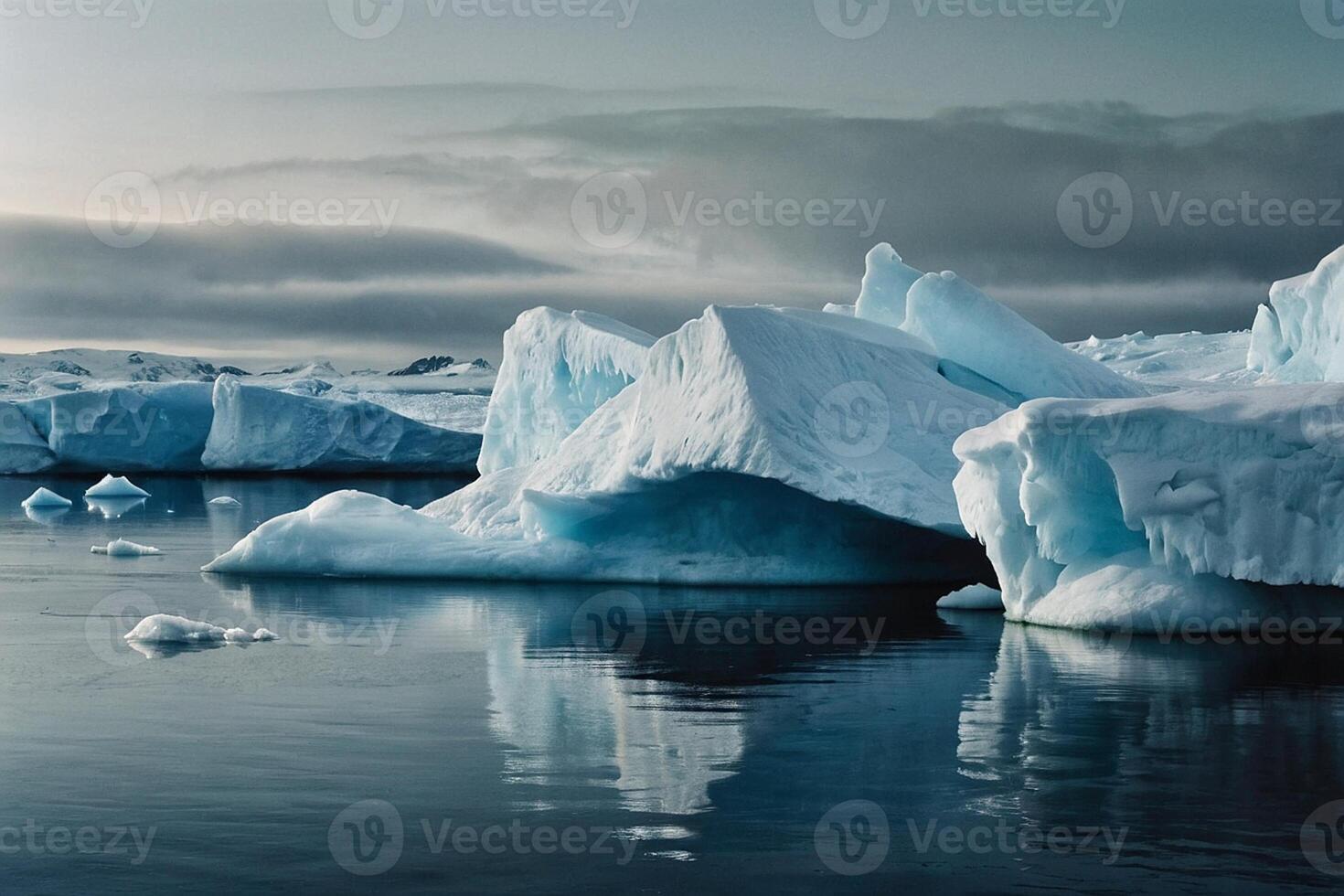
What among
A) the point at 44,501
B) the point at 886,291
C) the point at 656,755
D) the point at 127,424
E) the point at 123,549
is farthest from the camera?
the point at 127,424

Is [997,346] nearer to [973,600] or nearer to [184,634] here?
[973,600]

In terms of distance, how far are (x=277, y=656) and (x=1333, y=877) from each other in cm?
922

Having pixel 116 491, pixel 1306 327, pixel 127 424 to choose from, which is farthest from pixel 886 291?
pixel 127 424

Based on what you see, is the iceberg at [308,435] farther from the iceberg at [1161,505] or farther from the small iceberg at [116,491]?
the iceberg at [1161,505]

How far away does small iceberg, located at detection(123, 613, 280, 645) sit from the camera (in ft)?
48.1

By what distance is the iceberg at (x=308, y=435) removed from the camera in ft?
181

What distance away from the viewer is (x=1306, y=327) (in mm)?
29250

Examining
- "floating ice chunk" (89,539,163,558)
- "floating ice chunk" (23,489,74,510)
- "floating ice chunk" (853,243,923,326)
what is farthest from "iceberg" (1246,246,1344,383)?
"floating ice chunk" (23,489,74,510)

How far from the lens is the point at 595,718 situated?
35.3ft

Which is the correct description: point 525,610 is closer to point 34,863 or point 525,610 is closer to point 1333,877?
point 34,863

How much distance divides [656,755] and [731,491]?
9564 millimetres

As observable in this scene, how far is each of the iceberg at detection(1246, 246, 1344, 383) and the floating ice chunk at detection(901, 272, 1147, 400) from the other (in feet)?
20.3

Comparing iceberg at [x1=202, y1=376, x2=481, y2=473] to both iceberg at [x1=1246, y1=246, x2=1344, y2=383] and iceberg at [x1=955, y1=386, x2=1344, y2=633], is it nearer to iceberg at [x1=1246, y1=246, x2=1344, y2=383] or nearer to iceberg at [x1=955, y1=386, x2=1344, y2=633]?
iceberg at [x1=1246, y1=246, x2=1344, y2=383]

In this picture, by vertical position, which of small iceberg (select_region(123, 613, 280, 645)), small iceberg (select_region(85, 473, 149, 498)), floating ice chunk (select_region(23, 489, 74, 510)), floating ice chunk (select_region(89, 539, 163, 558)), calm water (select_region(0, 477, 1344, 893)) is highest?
small iceberg (select_region(85, 473, 149, 498))
